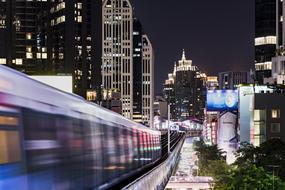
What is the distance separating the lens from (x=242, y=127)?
3169 inches

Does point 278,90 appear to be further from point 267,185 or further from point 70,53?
point 70,53

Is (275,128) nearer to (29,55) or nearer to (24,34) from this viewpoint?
(29,55)

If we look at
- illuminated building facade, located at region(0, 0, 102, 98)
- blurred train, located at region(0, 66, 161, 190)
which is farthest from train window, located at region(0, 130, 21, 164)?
illuminated building facade, located at region(0, 0, 102, 98)

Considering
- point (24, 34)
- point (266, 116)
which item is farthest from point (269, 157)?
point (24, 34)

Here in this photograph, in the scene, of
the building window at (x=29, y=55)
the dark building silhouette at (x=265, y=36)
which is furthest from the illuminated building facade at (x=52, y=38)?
the dark building silhouette at (x=265, y=36)

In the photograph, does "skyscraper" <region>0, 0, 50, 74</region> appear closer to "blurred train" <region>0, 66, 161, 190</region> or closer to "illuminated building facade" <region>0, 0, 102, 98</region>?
"illuminated building facade" <region>0, 0, 102, 98</region>

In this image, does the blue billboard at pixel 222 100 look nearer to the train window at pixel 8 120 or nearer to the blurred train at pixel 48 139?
the blurred train at pixel 48 139

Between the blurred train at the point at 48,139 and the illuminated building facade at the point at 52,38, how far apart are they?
117 meters

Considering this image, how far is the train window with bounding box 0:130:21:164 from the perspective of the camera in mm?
7750

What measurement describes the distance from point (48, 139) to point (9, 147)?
5.88 ft

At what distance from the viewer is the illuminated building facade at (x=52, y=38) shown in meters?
132

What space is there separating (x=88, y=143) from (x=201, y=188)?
164ft

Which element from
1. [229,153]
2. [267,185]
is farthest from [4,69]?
[229,153]

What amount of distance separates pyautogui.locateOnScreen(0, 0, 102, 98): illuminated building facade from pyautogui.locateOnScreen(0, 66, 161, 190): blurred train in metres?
117
